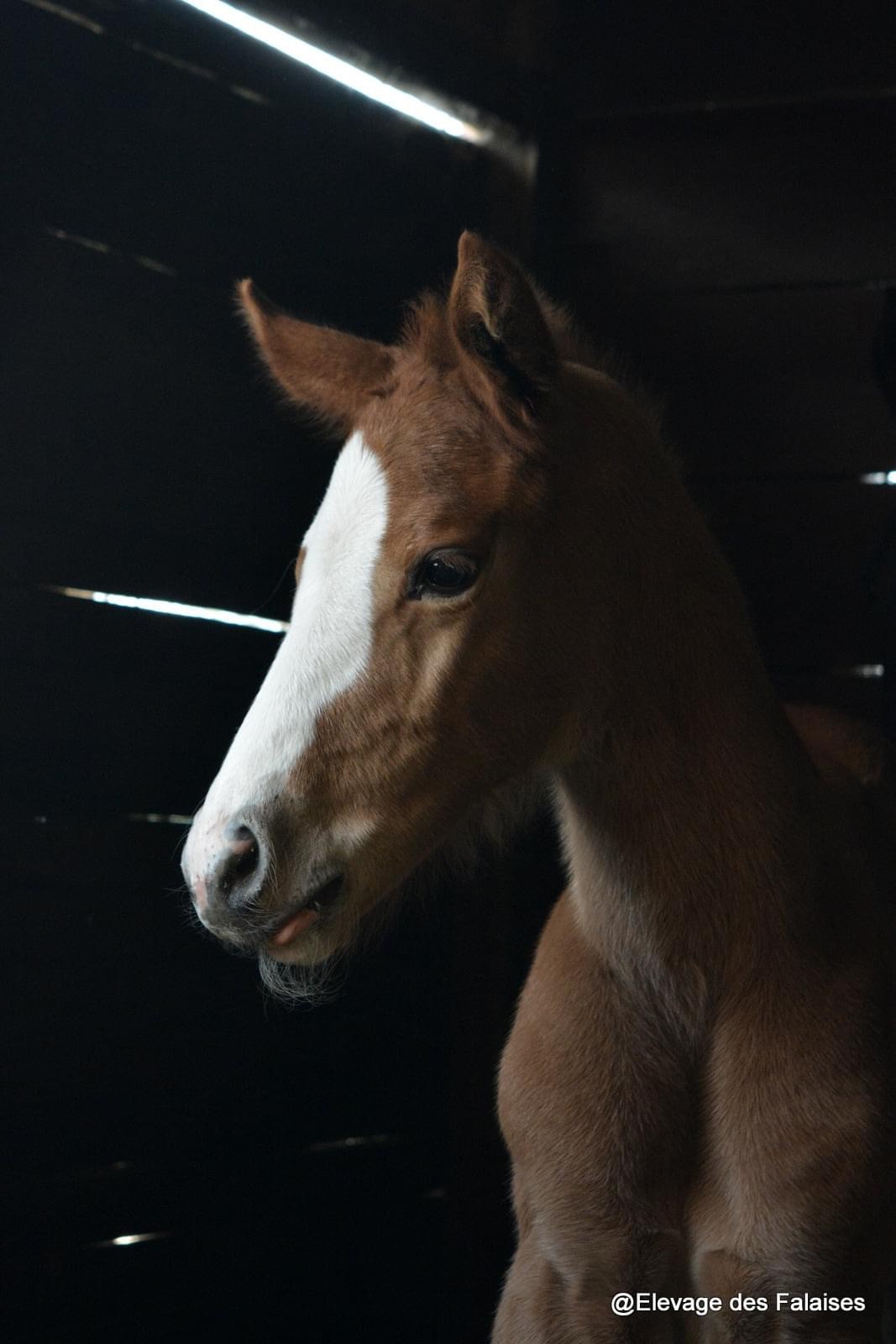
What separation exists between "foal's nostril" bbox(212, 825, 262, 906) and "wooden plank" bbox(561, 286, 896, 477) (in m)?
1.24

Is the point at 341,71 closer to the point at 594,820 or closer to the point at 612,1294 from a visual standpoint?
the point at 594,820

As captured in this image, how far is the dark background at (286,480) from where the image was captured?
62.4 inches

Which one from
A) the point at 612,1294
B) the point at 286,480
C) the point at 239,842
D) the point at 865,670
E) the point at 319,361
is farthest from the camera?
the point at 865,670

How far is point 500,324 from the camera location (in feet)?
3.63

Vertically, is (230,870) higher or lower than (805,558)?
lower

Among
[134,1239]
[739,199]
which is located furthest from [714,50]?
[134,1239]

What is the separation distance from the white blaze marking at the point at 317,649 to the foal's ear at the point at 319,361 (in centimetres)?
17

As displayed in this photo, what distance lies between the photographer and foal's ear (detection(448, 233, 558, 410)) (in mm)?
1079


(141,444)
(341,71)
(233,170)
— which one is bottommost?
(141,444)

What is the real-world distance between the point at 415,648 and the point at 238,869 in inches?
9.6

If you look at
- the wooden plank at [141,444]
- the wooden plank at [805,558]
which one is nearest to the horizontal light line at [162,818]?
the wooden plank at [141,444]

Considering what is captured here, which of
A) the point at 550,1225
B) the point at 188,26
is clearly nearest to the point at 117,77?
the point at 188,26

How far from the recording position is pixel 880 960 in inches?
49.2

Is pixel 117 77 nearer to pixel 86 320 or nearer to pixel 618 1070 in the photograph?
pixel 86 320
